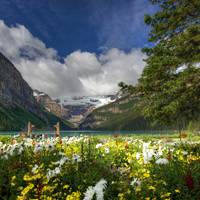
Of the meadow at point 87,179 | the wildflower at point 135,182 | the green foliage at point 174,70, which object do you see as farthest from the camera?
the green foliage at point 174,70

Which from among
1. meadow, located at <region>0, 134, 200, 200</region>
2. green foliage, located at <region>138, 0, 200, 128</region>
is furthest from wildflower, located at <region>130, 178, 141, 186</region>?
green foliage, located at <region>138, 0, 200, 128</region>

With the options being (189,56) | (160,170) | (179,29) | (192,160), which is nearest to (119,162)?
(192,160)

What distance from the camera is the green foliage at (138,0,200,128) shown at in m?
14.6

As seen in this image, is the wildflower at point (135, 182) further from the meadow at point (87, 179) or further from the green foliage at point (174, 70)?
the green foliage at point (174, 70)

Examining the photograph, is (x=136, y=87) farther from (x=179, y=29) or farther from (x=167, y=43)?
(x=179, y=29)

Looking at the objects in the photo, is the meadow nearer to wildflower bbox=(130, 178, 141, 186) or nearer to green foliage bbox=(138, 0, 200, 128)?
wildflower bbox=(130, 178, 141, 186)

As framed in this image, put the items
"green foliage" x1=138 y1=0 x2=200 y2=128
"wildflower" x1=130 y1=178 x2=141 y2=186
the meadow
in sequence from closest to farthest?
"wildflower" x1=130 y1=178 x2=141 y2=186
the meadow
"green foliage" x1=138 y1=0 x2=200 y2=128

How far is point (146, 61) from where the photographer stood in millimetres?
17250

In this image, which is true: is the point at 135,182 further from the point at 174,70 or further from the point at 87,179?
the point at 174,70

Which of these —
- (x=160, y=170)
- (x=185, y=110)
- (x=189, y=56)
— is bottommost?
(x=160, y=170)

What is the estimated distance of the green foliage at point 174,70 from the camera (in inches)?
574

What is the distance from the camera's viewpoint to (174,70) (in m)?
15.7

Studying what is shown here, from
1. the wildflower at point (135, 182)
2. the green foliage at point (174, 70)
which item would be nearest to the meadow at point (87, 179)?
the wildflower at point (135, 182)

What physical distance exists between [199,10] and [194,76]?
4030mm
